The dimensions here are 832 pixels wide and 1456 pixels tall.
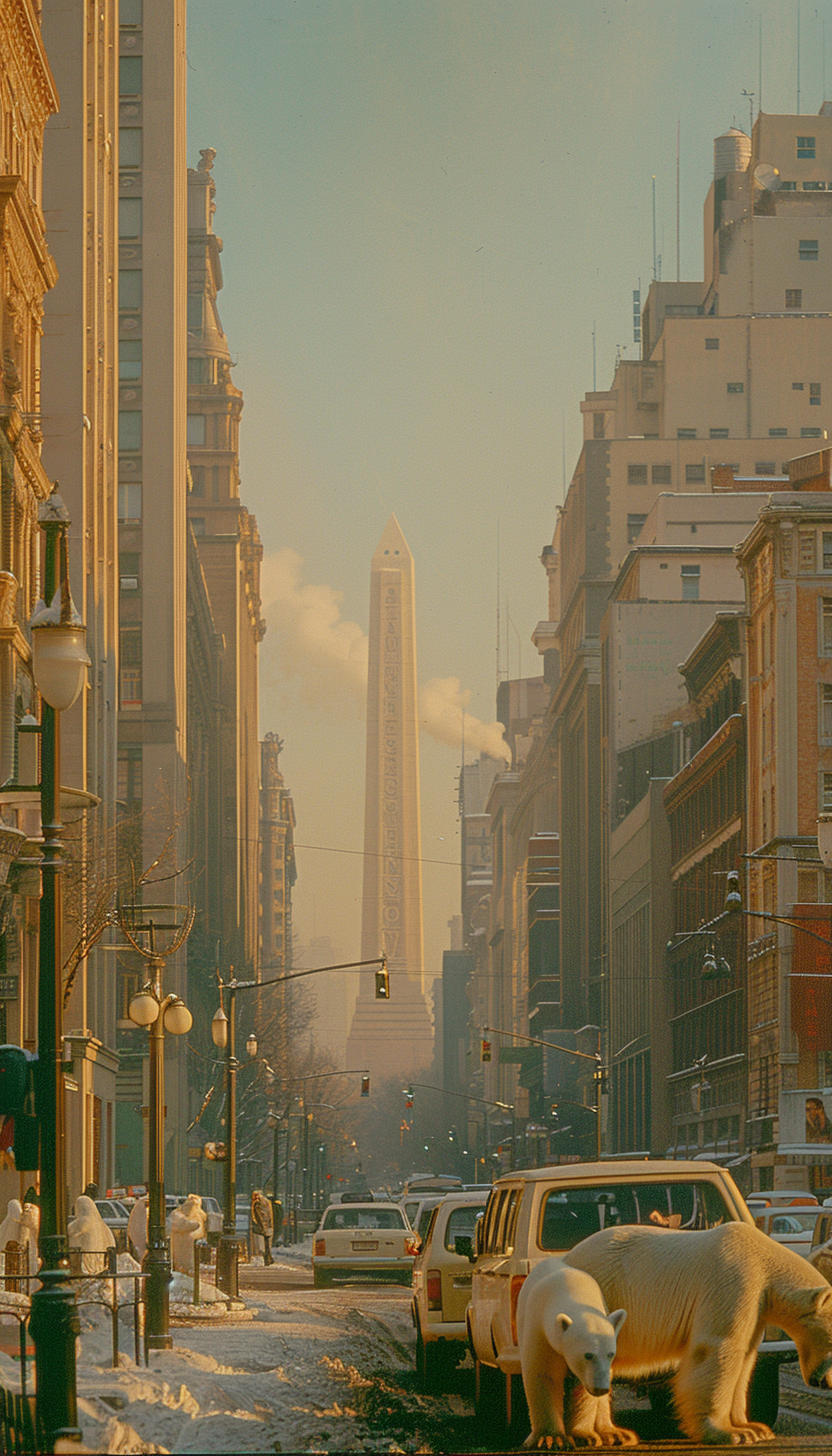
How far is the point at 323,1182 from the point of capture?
569 feet

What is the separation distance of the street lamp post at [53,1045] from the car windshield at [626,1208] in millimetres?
3299

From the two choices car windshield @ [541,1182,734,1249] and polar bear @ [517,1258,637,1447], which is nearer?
polar bear @ [517,1258,637,1447]

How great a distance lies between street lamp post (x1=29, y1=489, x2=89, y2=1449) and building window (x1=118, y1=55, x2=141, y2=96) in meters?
94.2

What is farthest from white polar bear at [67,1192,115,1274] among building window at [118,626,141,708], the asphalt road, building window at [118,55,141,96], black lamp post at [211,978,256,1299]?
building window at [118,55,141,96]

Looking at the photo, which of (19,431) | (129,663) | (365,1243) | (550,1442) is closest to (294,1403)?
(550,1442)

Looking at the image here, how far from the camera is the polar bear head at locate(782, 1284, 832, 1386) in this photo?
13312mm

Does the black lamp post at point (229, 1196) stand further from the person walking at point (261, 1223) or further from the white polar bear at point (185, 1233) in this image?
the person walking at point (261, 1223)

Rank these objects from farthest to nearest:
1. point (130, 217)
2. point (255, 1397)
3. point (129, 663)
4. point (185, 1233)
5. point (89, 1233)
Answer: point (130, 217)
point (129, 663)
point (185, 1233)
point (89, 1233)
point (255, 1397)

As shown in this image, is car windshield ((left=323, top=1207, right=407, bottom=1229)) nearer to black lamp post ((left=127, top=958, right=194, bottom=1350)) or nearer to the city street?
black lamp post ((left=127, top=958, right=194, bottom=1350))

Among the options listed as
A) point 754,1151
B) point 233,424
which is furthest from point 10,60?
point 233,424

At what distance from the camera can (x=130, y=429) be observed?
104m

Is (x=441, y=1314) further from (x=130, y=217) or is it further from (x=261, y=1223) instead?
(x=130, y=217)

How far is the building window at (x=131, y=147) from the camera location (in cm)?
10606

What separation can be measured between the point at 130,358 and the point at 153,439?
4054 millimetres
